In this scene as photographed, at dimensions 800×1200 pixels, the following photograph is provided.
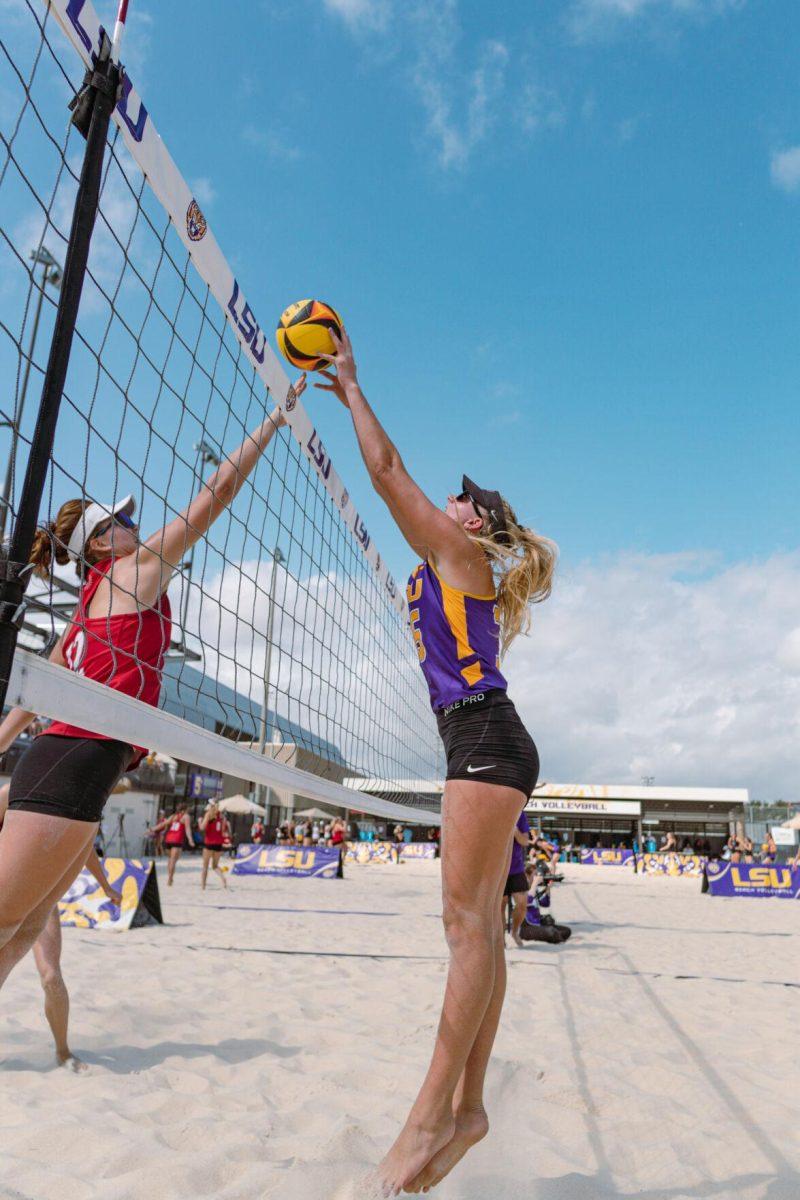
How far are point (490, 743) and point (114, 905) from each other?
6199mm

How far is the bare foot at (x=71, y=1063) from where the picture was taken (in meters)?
2.86

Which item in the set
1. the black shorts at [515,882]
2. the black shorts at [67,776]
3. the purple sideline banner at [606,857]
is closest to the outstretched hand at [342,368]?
the black shorts at [67,776]

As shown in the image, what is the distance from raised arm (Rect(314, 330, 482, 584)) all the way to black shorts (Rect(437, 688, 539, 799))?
326 millimetres

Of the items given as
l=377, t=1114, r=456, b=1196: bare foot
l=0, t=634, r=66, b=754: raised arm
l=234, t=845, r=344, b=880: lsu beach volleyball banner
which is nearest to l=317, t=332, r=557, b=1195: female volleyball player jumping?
l=377, t=1114, r=456, b=1196: bare foot

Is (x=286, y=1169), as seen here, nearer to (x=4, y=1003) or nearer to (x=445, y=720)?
(x=445, y=720)

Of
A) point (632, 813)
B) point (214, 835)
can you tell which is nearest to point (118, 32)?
point (214, 835)

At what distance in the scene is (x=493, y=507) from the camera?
6.92ft

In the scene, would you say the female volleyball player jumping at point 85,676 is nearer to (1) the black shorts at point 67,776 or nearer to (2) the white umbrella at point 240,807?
(1) the black shorts at point 67,776

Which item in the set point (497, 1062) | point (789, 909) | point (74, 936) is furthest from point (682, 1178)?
point (789, 909)

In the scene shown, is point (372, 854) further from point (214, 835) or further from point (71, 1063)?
point (71, 1063)

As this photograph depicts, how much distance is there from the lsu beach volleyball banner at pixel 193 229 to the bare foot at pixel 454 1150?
2.60m

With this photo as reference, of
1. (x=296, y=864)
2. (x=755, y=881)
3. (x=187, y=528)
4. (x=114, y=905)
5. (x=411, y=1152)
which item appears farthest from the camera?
(x=296, y=864)

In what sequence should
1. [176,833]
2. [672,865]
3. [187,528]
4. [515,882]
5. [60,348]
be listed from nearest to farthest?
[60,348] < [187,528] < [515,882] < [176,833] < [672,865]

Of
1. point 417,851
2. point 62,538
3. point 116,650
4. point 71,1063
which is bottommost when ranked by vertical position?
point 71,1063
